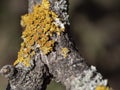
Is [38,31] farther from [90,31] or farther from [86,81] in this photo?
[90,31]

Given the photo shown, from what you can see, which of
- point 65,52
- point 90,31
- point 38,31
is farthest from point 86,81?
point 90,31

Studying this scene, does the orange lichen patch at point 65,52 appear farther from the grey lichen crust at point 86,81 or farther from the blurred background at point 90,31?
the blurred background at point 90,31

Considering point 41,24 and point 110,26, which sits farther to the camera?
point 110,26

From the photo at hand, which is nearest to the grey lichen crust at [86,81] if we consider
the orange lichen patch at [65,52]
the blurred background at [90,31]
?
the orange lichen patch at [65,52]

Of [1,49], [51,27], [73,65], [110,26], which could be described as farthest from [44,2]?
[110,26]

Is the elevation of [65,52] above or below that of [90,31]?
above

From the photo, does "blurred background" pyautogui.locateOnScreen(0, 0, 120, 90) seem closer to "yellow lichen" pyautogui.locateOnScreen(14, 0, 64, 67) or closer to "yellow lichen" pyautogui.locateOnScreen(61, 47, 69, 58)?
"yellow lichen" pyautogui.locateOnScreen(14, 0, 64, 67)

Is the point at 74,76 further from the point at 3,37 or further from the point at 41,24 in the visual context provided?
the point at 3,37
